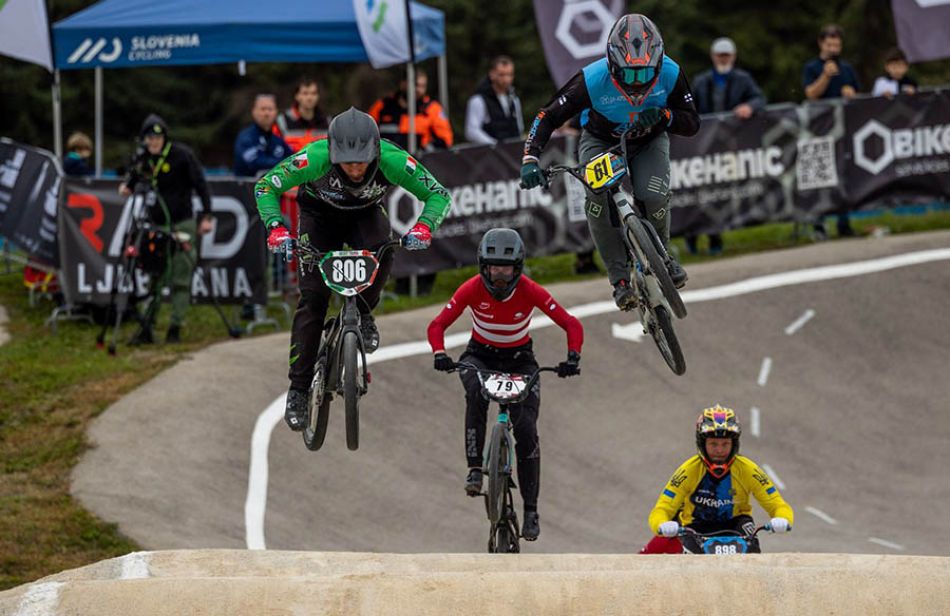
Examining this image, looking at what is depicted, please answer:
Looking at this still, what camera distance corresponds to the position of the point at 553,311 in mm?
11602

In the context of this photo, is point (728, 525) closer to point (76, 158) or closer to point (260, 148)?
point (260, 148)

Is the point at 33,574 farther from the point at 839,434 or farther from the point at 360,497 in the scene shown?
the point at 839,434

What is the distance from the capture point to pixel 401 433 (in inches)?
631

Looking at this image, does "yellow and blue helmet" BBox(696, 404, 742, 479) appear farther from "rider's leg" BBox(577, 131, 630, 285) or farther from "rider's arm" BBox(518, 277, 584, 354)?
"rider's leg" BBox(577, 131, 630, 285)

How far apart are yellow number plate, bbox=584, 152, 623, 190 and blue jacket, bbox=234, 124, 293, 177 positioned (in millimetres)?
7524

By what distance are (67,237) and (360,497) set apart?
480 cm

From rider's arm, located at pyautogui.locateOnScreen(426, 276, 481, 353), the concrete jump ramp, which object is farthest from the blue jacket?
the concrete jump ramp

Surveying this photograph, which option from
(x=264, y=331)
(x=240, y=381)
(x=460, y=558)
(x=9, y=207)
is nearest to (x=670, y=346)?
(x=460, y=558)

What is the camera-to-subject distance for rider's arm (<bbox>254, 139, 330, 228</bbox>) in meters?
10.0

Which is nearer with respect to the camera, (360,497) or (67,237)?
(360,497)

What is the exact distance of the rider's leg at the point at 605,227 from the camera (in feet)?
35.3

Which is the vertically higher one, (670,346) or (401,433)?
(670,346)

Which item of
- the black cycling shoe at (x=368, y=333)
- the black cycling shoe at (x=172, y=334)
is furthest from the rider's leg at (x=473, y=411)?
the black cycling shoe at (x=172, y=334)

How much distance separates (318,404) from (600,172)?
98.6 inches
